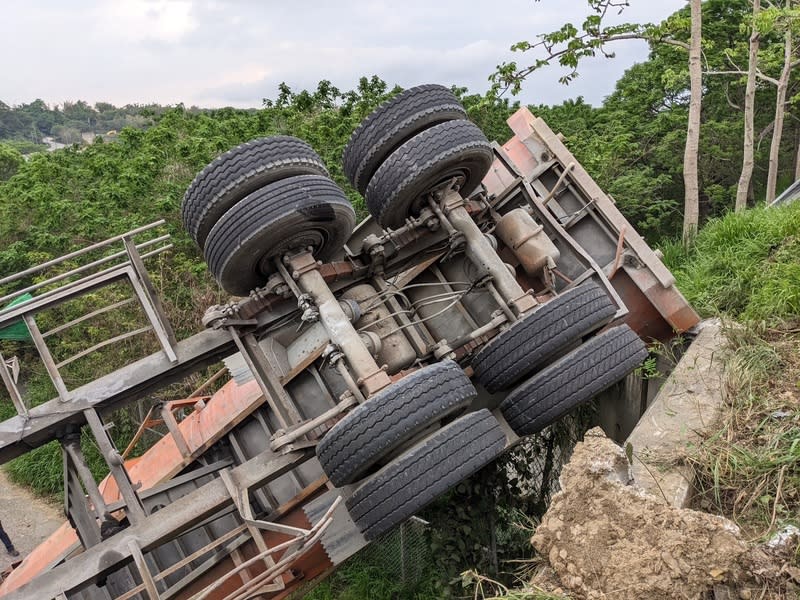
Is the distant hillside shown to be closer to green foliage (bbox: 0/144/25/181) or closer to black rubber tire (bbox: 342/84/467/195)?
green foliage (bbox: 0/144/25/181)

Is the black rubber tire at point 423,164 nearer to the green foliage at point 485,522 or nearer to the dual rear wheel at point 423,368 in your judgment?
the dual rear wheel at point 423,368

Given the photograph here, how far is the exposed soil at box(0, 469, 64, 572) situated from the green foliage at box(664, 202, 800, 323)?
9913 millimetres

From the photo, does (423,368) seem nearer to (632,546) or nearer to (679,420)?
(632,546)

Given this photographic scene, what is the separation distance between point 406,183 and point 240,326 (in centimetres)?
136

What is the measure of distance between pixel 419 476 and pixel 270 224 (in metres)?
1.57

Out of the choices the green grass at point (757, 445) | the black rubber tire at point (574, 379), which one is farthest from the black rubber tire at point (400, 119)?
the green grass at point (757, 445)

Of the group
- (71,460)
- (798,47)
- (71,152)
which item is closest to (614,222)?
(71,460)

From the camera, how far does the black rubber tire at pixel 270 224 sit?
3498 millimetres

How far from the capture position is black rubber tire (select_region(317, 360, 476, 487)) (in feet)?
10.1

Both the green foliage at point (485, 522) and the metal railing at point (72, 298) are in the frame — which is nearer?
the metal railing at point (72, 298)

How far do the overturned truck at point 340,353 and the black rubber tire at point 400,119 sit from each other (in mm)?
13

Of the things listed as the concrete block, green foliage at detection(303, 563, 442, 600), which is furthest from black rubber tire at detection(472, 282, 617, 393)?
green foliage at detection(303, 563, 442, 600)

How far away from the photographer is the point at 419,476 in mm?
3080

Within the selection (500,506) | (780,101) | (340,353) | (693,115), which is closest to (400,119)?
(340,353)
